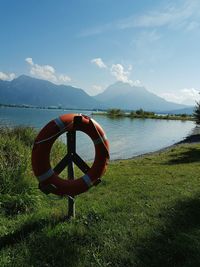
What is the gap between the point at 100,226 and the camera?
12.9 feet

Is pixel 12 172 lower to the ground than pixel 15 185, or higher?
higher

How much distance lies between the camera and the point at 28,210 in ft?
15.4

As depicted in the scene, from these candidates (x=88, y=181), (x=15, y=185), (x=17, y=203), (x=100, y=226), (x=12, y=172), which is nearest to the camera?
(x=100, y=226)

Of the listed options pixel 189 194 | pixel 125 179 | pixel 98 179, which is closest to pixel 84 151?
pixel 125 179

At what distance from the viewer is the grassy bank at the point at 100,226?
3217 millimetres

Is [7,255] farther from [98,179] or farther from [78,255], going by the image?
[98,179]

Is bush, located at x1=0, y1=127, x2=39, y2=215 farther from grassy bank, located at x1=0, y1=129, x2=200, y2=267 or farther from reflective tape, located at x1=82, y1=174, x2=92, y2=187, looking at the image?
reflective tape, located at x1=82, y1=174, x2=92, y2=187

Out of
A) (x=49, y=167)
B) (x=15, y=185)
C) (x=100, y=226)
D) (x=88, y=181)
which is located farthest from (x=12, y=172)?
(x=100, y=226)

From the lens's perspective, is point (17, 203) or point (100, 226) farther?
point (17, 203)

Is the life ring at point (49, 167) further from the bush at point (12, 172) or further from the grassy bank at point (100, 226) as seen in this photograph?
the bush at point (12, 172)

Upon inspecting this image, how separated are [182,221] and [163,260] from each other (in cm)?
117

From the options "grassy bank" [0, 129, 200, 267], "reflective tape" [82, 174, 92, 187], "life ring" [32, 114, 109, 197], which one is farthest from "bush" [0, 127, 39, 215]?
"reflective tape" [82, 174, 92, 187]

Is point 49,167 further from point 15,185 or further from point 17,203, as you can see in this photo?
point 15,185

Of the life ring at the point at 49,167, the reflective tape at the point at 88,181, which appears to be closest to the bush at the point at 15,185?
the life ring at the point at 49,167
